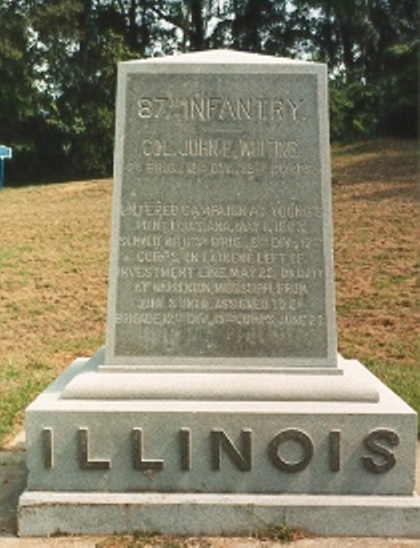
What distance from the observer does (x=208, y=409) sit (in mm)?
3830

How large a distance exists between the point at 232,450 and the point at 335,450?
46 centimetres

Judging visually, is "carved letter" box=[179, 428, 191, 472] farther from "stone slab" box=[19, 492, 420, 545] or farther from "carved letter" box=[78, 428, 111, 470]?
"carved letter" box=[78, 428, 111, 470]

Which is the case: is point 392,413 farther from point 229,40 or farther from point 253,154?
point 229,40

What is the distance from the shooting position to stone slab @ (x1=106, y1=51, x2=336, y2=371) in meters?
4.13

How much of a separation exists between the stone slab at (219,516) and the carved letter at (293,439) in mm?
143

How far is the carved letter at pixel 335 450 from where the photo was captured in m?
3.80

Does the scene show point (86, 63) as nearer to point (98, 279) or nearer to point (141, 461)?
point (98, 279)

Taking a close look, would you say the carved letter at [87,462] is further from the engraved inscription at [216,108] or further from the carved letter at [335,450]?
the engraved inscription at [216,108]

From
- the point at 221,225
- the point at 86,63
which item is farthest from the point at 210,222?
the point at 86,63

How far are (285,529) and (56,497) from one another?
3.36ft

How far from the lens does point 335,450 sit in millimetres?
3812

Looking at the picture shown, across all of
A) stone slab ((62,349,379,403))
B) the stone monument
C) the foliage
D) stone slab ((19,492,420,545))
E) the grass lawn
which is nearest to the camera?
stone slab ((19,492,420,545))

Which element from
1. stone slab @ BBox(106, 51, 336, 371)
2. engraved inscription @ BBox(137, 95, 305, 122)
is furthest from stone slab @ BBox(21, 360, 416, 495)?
engraved inscription @ BBox(137, 95, 305, 122)

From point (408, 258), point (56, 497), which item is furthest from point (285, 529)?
point (408, 258)
